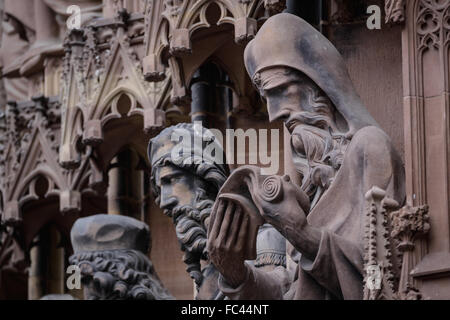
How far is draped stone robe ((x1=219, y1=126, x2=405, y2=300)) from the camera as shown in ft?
38.0

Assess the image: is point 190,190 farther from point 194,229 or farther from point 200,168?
point 194,229

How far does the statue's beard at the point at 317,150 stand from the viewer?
1222cm

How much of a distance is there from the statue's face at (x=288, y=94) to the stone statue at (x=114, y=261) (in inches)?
127

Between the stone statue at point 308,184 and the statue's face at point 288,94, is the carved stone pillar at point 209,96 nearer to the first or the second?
the stone statue at point 308,184

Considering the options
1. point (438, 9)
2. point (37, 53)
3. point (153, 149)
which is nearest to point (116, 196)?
point (37, 53)

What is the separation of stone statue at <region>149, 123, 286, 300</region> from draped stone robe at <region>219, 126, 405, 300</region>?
46.5 inches

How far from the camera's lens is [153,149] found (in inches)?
545

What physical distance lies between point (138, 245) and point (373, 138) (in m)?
4.45

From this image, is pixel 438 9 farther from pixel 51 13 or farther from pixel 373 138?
pixel 51 13

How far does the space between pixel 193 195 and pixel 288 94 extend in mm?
1382

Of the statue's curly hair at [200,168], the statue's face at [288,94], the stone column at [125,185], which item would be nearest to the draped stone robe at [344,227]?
the statue's face at [288,94]

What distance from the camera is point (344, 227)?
39.0ft

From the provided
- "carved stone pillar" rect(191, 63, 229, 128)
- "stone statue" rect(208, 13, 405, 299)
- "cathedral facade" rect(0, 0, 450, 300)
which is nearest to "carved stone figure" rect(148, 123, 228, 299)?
"cathedral facade" rect(0, 0, 450, 300)

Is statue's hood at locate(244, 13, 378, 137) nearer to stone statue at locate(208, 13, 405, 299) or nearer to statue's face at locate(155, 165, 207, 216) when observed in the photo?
stone statue at locate(208, 13, 405, 299)
